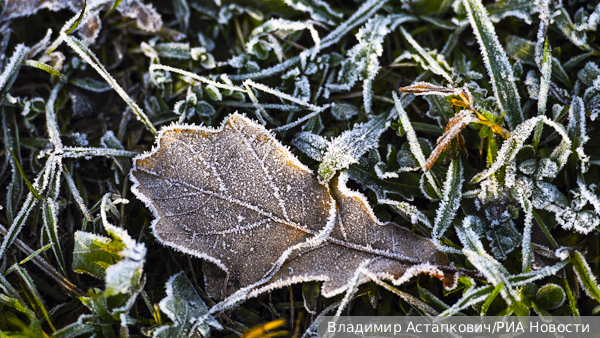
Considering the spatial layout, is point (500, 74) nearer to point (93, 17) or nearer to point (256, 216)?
point (256, 216)

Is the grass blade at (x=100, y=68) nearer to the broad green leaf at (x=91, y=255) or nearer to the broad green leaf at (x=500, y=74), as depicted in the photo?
the broad green leaf at (x=91, y=255)

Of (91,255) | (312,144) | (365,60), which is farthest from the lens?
(365,60)

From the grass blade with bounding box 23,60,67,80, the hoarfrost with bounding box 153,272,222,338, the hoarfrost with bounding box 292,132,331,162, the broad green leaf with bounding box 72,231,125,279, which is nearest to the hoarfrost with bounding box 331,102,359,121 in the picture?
the hoarfrost with bounding box 292,132,331,162

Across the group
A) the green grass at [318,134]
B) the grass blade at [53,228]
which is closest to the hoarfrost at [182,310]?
the green grass at [318,134]

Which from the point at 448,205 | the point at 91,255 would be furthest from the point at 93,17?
the point at 448,205

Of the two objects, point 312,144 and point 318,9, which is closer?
point 312,144

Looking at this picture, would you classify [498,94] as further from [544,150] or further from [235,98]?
[235,98]
